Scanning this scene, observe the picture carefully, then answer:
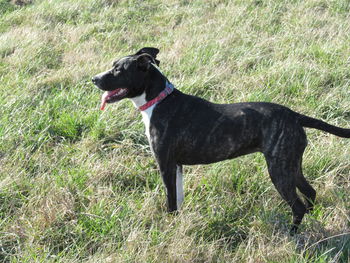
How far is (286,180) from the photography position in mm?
3324

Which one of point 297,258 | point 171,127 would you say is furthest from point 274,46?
point 297,258

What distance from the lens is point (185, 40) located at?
761cm

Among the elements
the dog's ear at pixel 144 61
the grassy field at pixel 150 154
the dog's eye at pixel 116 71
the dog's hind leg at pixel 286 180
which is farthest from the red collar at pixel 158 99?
the dog's hind leg at pixel 286 180

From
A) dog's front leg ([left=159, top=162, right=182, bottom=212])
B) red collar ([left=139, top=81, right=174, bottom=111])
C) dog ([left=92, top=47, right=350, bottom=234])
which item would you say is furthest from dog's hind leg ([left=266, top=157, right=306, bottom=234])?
red collar ([left=139, top=81, right=174, bottom=111])

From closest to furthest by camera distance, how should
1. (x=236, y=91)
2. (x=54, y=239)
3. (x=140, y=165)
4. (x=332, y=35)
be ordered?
1. (x=54, y=239)
2. (x=140, y=165)
3. (x=236, y=91)
4. (x=332, y=35)

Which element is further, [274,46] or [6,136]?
[274,46]

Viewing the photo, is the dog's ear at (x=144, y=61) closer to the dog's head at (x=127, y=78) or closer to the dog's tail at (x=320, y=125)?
the dog's head at (x=127, y=78)

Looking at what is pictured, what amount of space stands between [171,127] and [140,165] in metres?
0.95

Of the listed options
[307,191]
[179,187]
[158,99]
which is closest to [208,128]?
[158,99]

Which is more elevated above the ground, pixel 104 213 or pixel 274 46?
pixel 104 213

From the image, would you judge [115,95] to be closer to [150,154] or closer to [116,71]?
[116,71]

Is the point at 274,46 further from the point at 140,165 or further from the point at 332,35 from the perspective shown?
the point at 140,165

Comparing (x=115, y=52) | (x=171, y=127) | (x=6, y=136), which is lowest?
(x=115, y=52)

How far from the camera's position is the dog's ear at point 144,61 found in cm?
345
